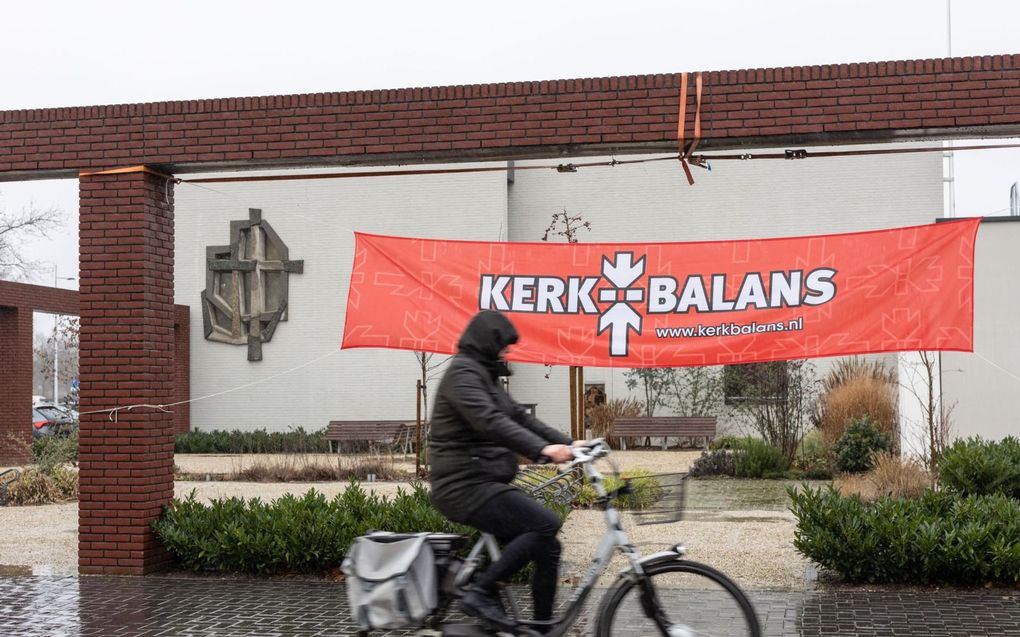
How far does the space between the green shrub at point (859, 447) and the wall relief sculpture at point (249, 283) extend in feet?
53.9

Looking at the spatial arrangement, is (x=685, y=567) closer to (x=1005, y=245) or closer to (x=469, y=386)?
(x=469, y=386)

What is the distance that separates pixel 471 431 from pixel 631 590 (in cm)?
105

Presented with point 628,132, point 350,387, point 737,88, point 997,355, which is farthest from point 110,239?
point 350,387

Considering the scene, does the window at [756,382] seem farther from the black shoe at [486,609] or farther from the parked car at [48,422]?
the black shoe at [486,609]

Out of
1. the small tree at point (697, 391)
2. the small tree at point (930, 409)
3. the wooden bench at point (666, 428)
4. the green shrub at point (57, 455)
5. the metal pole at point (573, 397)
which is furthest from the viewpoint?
the small tree at point (697, 391)

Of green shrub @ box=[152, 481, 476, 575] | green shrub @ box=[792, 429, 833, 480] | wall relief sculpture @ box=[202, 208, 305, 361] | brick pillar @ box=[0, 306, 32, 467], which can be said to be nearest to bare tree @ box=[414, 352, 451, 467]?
wall relief sculpture @ box=[202, 208, 305, 361]

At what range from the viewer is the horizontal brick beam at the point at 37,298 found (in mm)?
26750

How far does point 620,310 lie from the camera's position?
964 cm

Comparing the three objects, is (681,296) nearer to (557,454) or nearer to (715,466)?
(557,454)

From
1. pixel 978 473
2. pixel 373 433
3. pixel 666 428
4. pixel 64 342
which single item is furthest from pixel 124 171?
pixel 64 342

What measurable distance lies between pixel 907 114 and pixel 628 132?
2.14 meters

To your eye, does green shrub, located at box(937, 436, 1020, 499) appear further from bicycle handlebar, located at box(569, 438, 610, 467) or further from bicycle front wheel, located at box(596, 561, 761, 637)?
bicycle handlebar, located at box(569, 438, 610, 467)

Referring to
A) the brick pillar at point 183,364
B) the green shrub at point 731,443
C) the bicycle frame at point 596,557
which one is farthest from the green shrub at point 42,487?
the brick pillar at point 183,364

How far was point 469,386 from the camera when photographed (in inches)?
219
